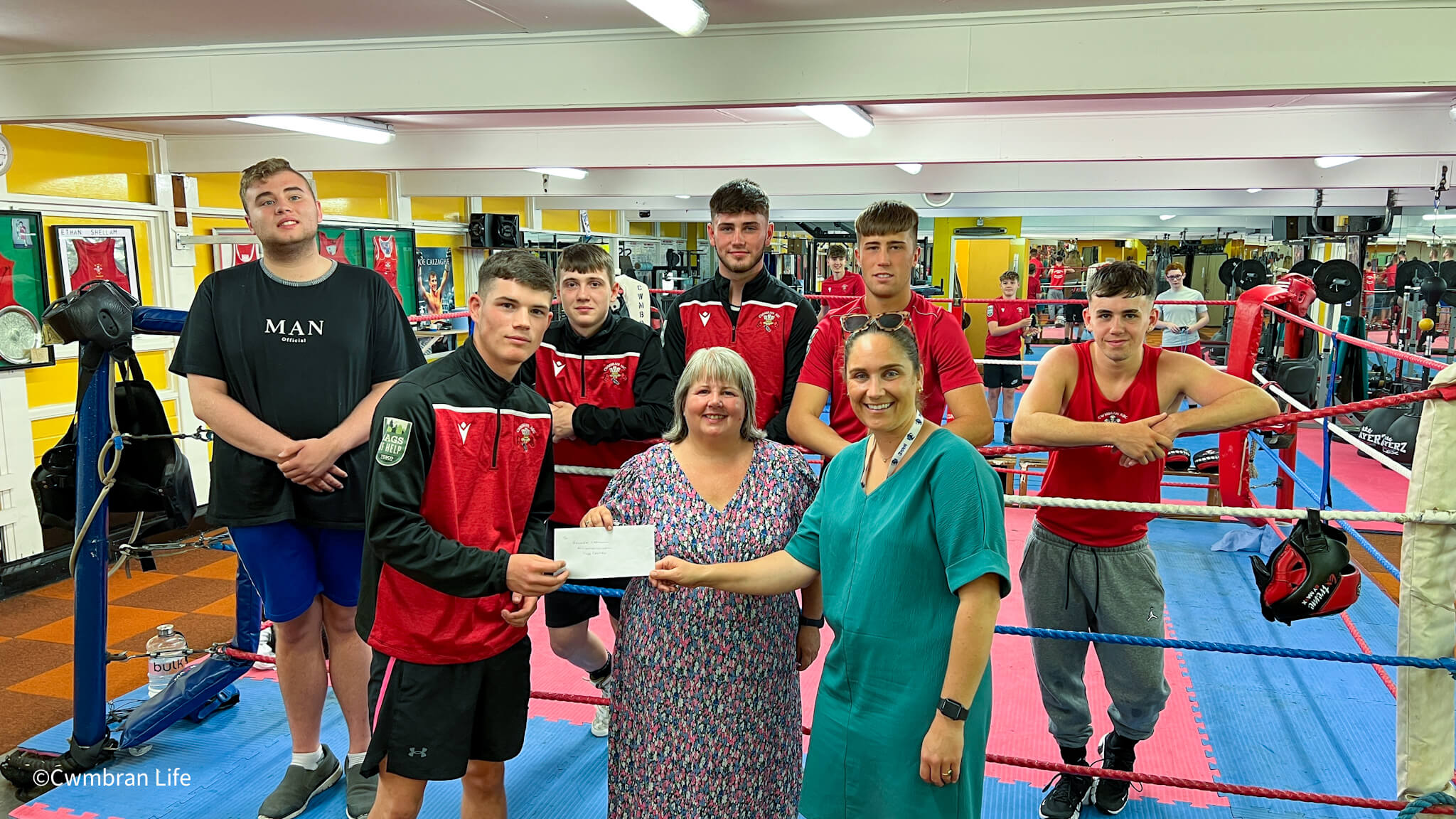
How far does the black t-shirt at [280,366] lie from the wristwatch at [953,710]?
5.87 ft

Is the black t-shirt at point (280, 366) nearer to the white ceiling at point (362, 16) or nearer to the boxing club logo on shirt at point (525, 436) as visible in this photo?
the boxing club logo on shirt at point (525, 436)

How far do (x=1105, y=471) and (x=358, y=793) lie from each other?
240 cm

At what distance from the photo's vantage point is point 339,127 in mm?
6117

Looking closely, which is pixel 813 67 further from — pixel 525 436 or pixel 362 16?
pixel 525 436

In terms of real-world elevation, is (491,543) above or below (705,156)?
below

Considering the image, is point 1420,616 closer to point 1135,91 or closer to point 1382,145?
point 1135,91

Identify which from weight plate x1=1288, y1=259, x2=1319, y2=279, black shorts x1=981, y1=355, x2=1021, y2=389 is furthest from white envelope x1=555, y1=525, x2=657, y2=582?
weight plate x1=1288, y1=259, x2=1319, y2=279

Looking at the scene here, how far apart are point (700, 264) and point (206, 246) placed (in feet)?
49.8

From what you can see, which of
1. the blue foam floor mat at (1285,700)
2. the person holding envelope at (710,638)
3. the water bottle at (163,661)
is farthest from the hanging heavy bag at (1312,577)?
the water bottle at (163,661)

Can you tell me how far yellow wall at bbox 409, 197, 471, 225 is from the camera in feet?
36.9

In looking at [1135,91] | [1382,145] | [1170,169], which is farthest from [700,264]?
[1135,91]

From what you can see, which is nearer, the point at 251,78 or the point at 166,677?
the point at 166,677

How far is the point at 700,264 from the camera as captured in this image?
2228 centimetres

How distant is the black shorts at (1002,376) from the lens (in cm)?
902
